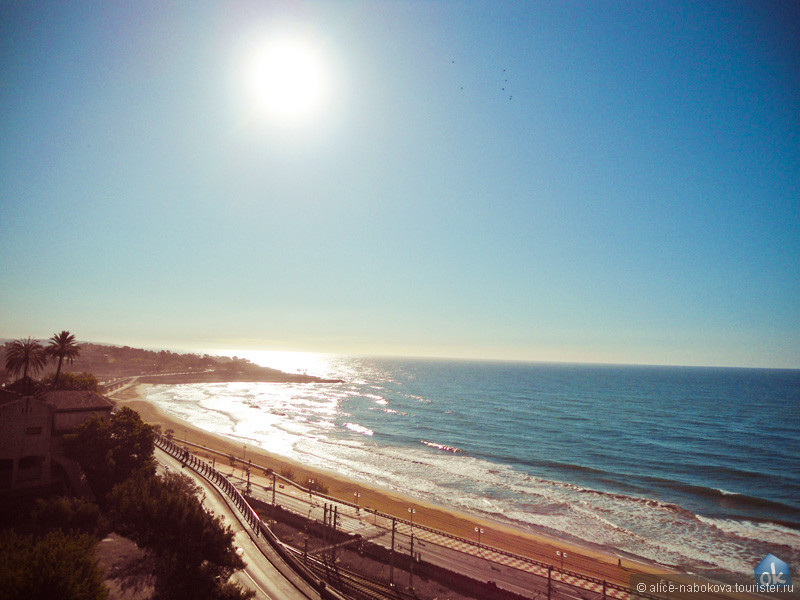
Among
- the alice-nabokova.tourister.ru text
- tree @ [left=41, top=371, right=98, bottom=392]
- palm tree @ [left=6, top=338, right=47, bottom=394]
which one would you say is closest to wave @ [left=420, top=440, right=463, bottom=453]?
the alice-nabokova.tourister.ru text

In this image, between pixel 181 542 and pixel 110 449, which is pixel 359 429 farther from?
pixel 181 542

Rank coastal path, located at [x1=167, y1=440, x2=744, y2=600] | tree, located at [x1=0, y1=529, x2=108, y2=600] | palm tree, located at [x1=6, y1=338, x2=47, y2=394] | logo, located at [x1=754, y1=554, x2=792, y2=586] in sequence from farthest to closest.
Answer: palm tree, located at [x1=6, y1=338, x2=47, y2=394], logo, located at [x1=754, y1=554, x2=792, y2=586], coastal path, located at [x1=167, y1=440, x2=744, y2=600], tree, located at [x1=0, y1=529, x2=108, y2=600]

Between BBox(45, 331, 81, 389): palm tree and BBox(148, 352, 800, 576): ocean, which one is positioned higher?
BBox(45, 331, 81, 389): palm tree

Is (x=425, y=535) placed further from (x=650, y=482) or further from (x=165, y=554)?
(x=650, y=482)

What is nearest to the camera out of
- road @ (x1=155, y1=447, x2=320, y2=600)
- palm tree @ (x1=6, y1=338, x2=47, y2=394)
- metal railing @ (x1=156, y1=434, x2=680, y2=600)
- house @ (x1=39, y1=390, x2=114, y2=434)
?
road @ (x1=155, y1=447, x2=320, y2=600)

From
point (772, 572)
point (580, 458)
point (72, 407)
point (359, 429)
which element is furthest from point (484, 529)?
point (359, 429)

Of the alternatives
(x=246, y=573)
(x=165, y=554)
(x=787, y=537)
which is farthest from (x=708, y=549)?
(x=165, y=554)

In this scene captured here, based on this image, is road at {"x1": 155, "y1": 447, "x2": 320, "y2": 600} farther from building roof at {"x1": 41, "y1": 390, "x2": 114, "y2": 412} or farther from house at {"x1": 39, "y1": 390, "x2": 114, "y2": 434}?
building roof at {"x1": 41, "y1": 390, "x2": 114, "y2": 412}
